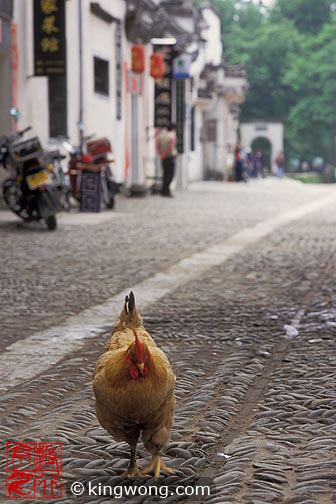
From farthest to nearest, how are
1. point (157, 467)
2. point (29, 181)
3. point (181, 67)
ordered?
point (181, 67)
point (29, 181)
point (157, 467)

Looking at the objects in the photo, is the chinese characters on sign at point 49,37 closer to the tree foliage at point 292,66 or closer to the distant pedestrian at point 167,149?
the distant pedestrian at point 167,149

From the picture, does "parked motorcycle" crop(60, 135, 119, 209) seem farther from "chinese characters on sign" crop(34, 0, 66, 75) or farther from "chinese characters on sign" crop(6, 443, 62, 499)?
"chinese characters on sign" crop(6, 443, 62, 499)

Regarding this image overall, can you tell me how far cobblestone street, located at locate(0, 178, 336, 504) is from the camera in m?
3.50

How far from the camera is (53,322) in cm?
636

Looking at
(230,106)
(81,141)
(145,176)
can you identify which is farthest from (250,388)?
(230,106)

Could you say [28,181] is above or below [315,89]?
below

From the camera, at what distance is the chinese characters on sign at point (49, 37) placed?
16328 millimetres

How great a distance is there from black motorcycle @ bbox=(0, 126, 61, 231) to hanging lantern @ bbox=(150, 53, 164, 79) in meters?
11.6

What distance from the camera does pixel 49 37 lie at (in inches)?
643

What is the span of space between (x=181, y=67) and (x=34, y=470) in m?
21.9

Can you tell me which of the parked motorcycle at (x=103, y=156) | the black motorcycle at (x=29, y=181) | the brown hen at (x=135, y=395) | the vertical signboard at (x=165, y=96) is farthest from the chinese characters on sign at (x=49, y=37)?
the brown hen at (x=135, y=395)

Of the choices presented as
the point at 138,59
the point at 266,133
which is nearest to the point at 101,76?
the point at 138,59

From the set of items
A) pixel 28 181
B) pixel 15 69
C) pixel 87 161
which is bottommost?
pixel 28 181

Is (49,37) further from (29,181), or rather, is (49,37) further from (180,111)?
(180,111)
